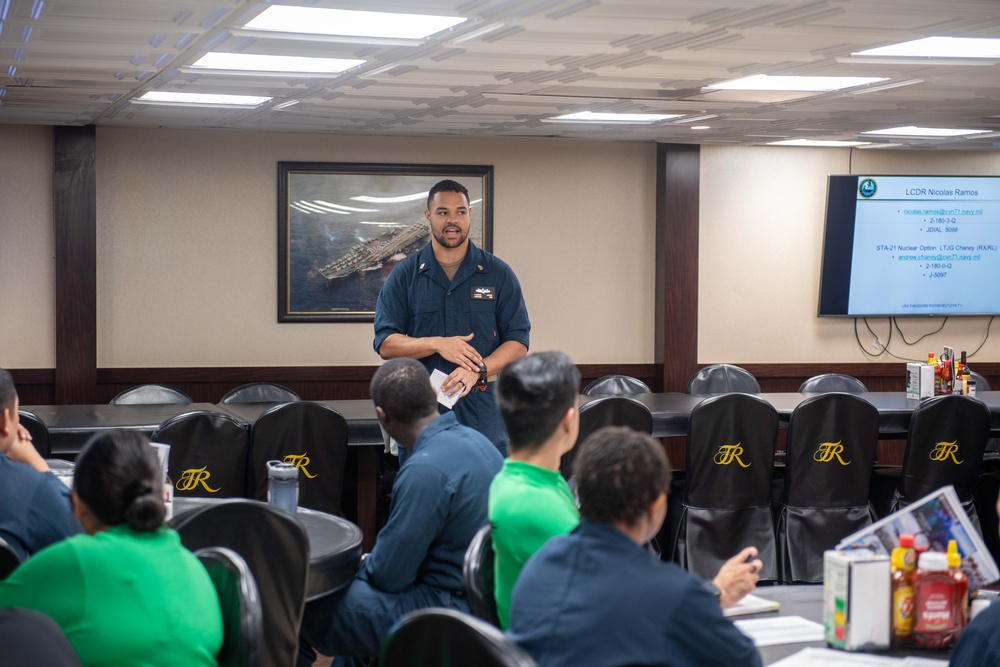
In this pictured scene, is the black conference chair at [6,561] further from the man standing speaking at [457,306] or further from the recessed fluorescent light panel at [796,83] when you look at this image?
the recessed fluorescent light panel at [796,83]

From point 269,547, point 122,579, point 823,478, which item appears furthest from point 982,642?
point 823,478

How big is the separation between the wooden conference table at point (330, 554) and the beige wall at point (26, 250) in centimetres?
418

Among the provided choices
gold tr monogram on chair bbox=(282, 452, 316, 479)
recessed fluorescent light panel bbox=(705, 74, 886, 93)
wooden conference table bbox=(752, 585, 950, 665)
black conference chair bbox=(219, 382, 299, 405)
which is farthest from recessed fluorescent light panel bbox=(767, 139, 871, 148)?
wooden conference table bbox=(752, 585, 950, 665)

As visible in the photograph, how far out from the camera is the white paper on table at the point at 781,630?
7.20 ft

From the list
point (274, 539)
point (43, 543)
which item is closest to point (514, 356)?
point (274, 539)

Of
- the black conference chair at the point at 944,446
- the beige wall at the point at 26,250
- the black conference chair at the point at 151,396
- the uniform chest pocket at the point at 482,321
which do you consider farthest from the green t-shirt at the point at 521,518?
the beige wall at the point at 26,250

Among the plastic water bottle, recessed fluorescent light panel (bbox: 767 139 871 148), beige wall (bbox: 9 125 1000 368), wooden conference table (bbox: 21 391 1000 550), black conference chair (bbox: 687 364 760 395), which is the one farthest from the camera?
recessed fluorescent light panel (bbox: 767 139 871 148)

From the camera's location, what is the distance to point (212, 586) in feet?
6.86

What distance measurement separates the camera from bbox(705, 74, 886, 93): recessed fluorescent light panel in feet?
16.7

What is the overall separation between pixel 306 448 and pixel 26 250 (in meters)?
3.39

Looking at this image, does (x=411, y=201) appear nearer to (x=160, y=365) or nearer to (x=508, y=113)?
(x=508, y=113)

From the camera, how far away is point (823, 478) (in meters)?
5.09

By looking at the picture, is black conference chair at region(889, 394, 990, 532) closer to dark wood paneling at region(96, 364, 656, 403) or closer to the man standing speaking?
the man standing speaking

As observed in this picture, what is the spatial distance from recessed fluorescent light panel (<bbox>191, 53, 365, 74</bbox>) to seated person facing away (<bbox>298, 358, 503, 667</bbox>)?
199cm
